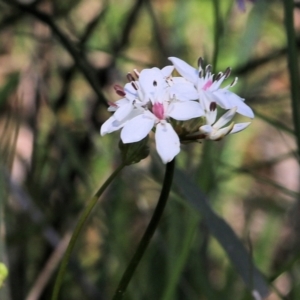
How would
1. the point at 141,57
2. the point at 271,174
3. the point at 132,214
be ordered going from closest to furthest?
the point at 132,214, the point at 271,174, the point at 141,57

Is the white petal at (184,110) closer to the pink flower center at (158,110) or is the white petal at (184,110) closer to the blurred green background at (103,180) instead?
the pink flower center at (158,110)

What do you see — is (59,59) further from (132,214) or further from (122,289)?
(122,289)

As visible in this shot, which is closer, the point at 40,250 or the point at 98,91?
the point at 98,91

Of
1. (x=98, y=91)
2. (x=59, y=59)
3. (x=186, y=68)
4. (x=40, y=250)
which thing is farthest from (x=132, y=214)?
(x=186, y=68)

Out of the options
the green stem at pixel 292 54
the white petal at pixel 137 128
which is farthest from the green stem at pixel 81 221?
the green stem at pixel 292 54

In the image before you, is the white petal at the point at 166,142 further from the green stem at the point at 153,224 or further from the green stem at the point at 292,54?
the green stem at the point at 292,54

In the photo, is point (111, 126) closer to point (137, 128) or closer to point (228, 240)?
point (137, 128)

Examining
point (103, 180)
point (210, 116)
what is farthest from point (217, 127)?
point (103, 180)

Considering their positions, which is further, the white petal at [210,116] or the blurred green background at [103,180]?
the blurred green background at [103,180]

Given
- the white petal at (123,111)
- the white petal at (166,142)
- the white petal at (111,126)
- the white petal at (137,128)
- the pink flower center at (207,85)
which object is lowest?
the white petal at (166,142)

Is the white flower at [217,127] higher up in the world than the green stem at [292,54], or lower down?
lower down
